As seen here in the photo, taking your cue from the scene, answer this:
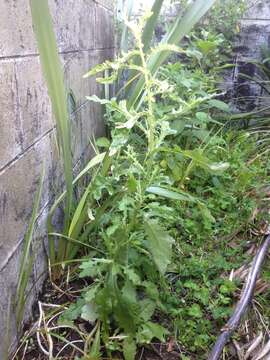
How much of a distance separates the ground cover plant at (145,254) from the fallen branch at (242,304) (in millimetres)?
68

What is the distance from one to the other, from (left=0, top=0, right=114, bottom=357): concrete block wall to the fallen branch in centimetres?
54

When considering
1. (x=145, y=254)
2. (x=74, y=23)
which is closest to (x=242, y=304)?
(x=145, y=254)

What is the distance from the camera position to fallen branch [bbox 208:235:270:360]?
0.92 m

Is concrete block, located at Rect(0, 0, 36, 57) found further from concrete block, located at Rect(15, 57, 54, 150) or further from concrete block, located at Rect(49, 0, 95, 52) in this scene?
concrete block, located at Rect(49, 0, 95, 52)

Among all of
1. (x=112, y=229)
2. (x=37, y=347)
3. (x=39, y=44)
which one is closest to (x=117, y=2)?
(x=39, y=44)

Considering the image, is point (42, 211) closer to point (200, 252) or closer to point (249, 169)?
point (200, 252)

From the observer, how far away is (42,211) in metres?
1.16

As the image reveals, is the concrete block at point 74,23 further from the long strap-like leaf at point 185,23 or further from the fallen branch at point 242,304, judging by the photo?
the fallen branch at point 242,304

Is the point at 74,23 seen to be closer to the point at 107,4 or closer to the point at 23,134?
the point at 23,134

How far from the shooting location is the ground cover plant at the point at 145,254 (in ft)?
3.17

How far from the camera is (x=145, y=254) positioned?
3.53 ft

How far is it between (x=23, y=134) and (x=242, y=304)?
0.77 m

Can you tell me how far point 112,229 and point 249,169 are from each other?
1.09 metres

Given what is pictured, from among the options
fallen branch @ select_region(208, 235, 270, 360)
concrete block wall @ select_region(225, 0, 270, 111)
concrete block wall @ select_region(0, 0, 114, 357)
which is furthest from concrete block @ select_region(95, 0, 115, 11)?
fallen branch @ select_region(208, 235, 270, 360)
